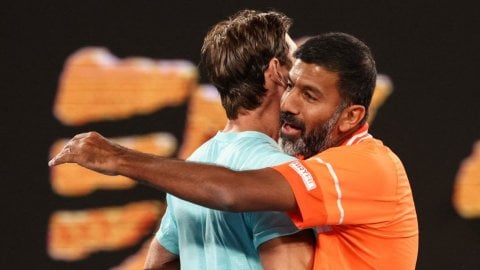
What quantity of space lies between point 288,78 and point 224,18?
1.21 m

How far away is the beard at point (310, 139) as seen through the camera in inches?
75.1

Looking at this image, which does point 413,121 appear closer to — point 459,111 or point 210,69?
point 459,111

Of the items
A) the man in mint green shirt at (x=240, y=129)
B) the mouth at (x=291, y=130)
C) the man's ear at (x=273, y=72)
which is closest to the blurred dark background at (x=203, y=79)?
the man in mint green shirt at (x=240, y=129)

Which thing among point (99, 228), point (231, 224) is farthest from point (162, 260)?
point (99, 228)

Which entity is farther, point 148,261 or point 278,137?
point 148,261

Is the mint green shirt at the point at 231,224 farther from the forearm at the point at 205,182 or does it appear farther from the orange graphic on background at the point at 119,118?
the orange graphic on background at the point at 119,118

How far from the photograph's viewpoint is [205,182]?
1671mm

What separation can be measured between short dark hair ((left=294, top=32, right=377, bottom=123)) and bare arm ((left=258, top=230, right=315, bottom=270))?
30 cm

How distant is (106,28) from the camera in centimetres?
314

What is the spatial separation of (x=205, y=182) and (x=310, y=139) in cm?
34

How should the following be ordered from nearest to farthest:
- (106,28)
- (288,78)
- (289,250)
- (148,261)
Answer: (289,250)
(288,78)
(148,261)
(106,28)

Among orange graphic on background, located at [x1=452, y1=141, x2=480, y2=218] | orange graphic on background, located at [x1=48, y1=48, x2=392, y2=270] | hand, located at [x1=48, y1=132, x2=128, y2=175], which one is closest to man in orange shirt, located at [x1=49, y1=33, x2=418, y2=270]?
hand, located at [x1=48, y1=132, x2=128, y2=175]

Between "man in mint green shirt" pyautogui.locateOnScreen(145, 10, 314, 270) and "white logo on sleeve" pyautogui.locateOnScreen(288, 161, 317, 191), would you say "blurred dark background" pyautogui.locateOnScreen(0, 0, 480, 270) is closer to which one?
"man in mint green shirt" pyautogui.locateOnScreen(145, 10, 314, 270)

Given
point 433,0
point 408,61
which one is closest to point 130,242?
point 408,61
